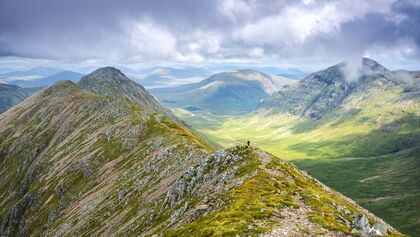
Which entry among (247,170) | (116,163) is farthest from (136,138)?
(247,170)

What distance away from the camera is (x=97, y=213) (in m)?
121

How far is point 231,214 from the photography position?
49.2 m

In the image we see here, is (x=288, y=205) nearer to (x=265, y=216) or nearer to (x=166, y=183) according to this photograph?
(x=265, y=216)

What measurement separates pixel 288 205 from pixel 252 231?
11994 mm

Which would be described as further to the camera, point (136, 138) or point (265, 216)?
point (136, 138)

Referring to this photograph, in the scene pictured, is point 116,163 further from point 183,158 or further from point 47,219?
point 183,158

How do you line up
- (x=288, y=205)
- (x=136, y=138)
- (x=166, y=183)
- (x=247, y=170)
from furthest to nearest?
1. (x=136, y=138)
2. (x=166, y=183)
3. (x=247, y=170)
4. (x=288, y=205)

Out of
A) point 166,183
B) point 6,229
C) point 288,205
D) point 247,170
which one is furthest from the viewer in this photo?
point 6,229

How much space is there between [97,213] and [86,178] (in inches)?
1979

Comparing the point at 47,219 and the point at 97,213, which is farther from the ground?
the point at 97,213

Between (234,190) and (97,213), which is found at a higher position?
(234,190)

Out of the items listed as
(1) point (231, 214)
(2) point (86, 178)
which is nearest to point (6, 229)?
(2) point (86, 178)

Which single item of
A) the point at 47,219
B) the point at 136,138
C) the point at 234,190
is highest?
the point at 234,190

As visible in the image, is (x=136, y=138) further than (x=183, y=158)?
Yes
